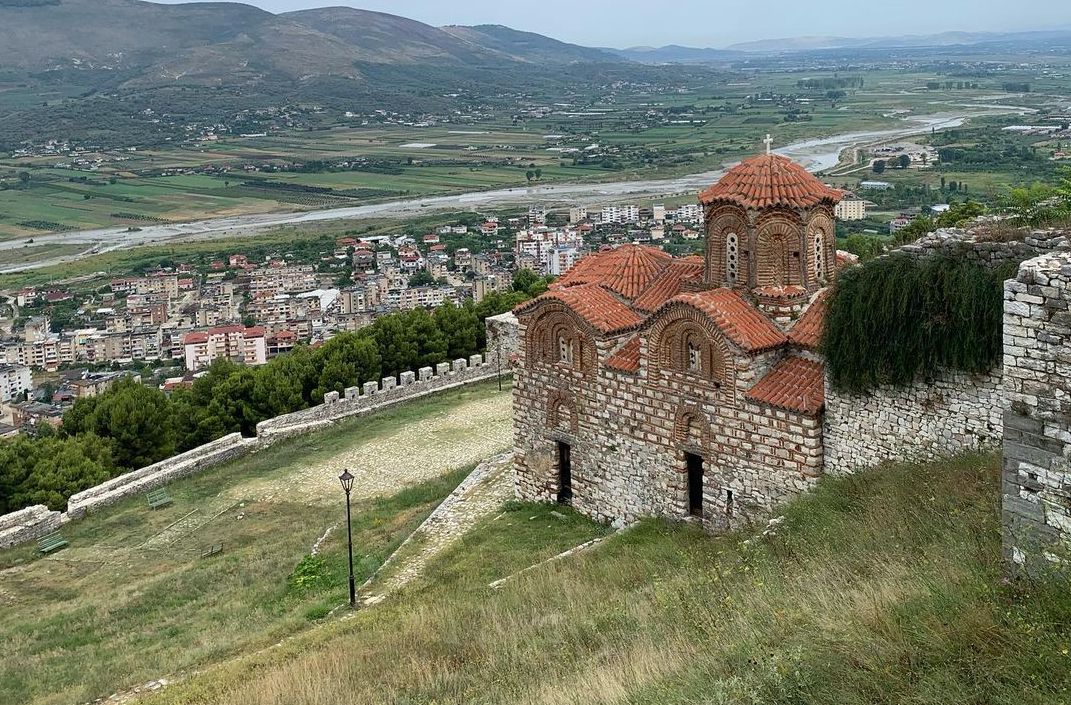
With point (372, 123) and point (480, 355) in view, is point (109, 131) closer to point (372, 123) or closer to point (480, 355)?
point (372, 123)

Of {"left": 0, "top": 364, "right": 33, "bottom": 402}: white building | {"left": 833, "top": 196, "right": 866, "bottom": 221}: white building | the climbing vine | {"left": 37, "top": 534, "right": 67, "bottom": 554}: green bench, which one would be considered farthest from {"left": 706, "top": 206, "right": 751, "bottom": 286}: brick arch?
{"left": 0, "top": 364, "right": 33, "bottom": 402}: white building

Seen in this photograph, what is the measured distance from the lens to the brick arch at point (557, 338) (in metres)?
13.6

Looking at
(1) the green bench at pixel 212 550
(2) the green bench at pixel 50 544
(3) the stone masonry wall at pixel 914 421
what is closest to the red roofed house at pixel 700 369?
(3) the stone masonry wall at pixel 914 421

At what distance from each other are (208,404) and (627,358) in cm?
1505

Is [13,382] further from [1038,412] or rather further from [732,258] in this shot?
[1038,412]

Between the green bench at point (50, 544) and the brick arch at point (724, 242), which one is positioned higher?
the brick arch at point (724, 242)

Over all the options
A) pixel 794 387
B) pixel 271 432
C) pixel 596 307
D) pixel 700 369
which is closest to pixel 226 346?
pixel 271 432

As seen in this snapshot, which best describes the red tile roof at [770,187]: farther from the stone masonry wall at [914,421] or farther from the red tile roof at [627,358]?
the stone masonry wall at [914,421]

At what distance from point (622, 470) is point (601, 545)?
148cm

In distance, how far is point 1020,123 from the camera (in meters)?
87.3

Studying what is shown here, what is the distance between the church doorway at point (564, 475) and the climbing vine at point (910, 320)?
4.75 metres

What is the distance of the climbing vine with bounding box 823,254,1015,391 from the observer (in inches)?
360

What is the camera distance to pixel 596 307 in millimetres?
13633

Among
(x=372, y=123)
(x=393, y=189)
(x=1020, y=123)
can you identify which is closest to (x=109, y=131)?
(x=372, y=123)
